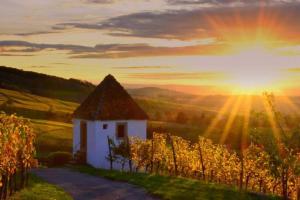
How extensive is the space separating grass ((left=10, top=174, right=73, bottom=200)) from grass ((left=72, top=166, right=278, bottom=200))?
3890 mm

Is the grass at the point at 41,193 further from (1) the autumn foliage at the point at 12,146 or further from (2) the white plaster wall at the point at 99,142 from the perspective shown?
(2) the white plaster wall at the point at 99,142

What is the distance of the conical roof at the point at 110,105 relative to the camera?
40.4 metres

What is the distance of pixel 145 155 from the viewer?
36125 mm

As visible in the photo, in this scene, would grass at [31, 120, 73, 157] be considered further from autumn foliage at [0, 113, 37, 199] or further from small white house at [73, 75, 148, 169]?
autumn foliage at [0, 113, 37, 199]

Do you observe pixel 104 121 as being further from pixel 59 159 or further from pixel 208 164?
pixel 208 164

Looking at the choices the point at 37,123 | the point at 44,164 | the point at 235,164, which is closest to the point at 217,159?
the point at 235,164

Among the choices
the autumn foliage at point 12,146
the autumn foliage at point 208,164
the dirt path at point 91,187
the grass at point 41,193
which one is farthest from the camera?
the autumn foliage at point 208,164

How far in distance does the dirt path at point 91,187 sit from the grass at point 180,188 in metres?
0.60

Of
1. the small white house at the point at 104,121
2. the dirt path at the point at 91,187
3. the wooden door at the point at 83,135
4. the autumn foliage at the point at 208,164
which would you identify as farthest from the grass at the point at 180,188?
the wooden door at the point at 83,135

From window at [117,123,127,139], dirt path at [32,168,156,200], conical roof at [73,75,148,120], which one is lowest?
dirt path at [32,168,156,200]

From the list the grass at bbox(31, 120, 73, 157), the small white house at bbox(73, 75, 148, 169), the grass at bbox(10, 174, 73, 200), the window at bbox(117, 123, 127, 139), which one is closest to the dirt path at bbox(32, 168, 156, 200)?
the grass at bbox(10, 174, 73, 200)

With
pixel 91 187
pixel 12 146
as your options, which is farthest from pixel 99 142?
pixel 12 146

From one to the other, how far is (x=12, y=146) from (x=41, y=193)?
3637mm

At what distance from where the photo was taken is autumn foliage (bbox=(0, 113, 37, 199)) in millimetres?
20781
